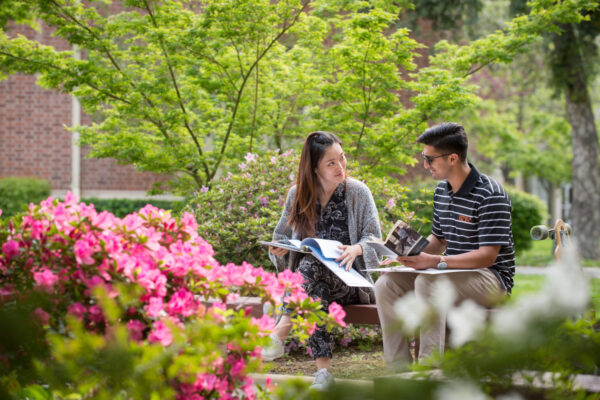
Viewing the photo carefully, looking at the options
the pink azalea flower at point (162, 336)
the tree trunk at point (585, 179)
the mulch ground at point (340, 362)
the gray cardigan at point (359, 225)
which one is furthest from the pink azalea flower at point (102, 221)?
the tree trunk at point (585, 179)

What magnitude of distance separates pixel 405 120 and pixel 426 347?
3811 millimetres

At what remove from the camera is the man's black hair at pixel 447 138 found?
11.6ft

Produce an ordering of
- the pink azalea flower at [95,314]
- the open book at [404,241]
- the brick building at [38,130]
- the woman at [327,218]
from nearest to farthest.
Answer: the pink azalea flower at [95,314] → the open book at [404,241] → the woman at [327,218] → the brick building at [38,130]

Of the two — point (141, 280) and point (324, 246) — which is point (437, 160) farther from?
point (141, 280)

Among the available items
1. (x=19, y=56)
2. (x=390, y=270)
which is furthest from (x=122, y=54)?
(x=390, y=270)

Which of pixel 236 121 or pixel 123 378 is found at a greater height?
pixel 236 121

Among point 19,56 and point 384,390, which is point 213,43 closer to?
point 19,56

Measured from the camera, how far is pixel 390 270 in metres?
3.49

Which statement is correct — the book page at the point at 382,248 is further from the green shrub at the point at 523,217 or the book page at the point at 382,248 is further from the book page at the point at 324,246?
the green shrub at the point at 523,217

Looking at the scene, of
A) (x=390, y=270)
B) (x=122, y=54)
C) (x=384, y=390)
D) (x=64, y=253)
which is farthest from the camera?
(x=122, y=54)

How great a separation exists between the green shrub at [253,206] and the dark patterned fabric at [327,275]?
35.8 inches

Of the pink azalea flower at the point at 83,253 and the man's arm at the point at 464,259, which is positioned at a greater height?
the pink azalea flower at the point at 83,253

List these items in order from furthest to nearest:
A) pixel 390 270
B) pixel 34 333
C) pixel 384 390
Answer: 1. pixel 390 270
2. pixel 34 333
3. pixel 384 390

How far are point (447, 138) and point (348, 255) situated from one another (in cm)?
84
